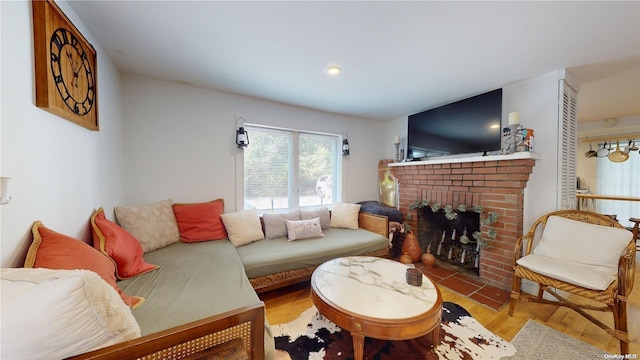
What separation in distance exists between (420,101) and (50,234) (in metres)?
3.54

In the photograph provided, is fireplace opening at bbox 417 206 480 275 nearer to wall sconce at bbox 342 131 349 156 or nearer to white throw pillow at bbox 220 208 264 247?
wall sconce at bbox 342 131 349 156

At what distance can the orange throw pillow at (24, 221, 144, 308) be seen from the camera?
3.21 ft

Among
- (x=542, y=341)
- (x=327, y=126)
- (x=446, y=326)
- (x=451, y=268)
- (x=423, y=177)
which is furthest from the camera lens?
(x=327, y=126)

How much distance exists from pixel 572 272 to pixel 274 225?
8.79 ft

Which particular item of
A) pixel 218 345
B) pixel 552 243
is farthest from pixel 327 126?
pixel 218 345

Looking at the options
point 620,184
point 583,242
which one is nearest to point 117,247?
point 583,242

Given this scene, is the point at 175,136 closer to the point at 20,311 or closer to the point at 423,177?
the point at 20,311

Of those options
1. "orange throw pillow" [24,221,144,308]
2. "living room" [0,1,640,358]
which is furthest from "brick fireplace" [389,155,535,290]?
"orange throw pillow" [24,221,144,308]

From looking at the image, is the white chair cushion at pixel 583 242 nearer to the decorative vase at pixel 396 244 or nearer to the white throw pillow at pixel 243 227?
the decorative vase at pixel 396 244

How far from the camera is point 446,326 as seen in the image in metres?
A: 1.77

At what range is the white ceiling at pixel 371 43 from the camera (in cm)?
137

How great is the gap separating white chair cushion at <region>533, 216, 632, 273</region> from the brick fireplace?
27cm

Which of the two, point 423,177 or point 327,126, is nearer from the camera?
point 423,177

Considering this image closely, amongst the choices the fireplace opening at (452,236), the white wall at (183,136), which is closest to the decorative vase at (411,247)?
the fireplace opening at (452,236)
